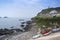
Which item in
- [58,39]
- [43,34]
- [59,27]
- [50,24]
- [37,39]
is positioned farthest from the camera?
[50,24]

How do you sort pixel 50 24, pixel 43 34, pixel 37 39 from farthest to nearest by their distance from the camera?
pixel 50 24
pixel 43 34
pixel 37 39

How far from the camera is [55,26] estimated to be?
87.4 ft

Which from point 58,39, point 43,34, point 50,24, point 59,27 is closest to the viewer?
point 58,39

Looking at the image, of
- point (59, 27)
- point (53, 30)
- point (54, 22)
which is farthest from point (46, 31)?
point (54, 22)

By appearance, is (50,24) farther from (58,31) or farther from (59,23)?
(58,31)

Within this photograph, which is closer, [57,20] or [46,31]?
[46,31]

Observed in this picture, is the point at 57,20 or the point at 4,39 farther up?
the point at 57,20

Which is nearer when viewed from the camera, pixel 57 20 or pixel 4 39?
pixel 4 39

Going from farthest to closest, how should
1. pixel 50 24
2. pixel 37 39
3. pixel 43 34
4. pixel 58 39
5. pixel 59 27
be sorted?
pixel 50 24, pixel 59 27, pixel 43 34, pixel 37 39, pixel 58 39

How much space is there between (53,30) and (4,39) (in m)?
7.84

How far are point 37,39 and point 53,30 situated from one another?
403 cm

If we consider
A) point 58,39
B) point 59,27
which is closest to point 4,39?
point 59,27

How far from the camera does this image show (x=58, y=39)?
19.2 metres

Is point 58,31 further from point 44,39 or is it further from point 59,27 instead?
point 44,39
